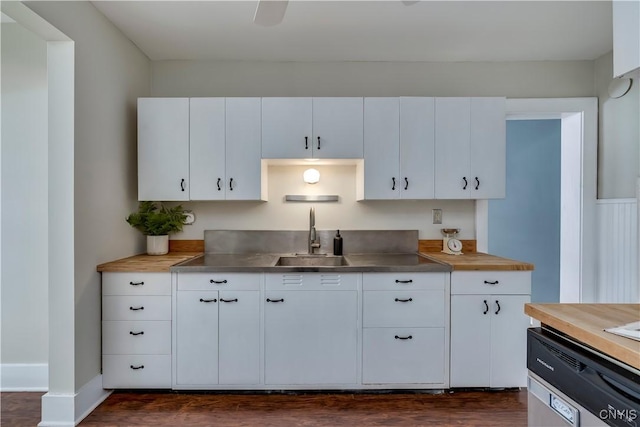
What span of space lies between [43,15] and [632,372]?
9.23 feet

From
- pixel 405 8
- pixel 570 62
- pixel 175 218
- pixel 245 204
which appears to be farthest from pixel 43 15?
pixel 570 62

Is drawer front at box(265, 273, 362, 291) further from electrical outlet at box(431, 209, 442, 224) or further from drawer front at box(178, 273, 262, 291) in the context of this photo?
electrical outlet at box(431, 209, 442, 224)

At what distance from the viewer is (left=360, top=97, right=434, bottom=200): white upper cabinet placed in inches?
111

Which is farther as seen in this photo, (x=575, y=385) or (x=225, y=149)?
(x=225, y=149)

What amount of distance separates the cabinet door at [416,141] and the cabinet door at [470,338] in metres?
0.95

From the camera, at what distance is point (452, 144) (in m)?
2.83

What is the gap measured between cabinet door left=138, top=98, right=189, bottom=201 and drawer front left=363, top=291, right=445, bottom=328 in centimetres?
166

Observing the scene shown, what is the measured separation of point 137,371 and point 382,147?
7.80ft

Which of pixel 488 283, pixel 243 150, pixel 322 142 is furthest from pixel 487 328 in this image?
pixel 243 150

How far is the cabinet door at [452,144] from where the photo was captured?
2.83 metres

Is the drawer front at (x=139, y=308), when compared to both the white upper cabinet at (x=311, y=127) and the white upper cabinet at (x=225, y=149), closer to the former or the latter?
the white upper cabinet at (x=225, y=149)

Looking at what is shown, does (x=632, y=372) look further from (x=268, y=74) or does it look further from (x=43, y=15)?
(x=268, y=74)

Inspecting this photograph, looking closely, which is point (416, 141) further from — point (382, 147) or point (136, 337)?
point (136, 337)

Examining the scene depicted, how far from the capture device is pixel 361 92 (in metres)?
3.19
